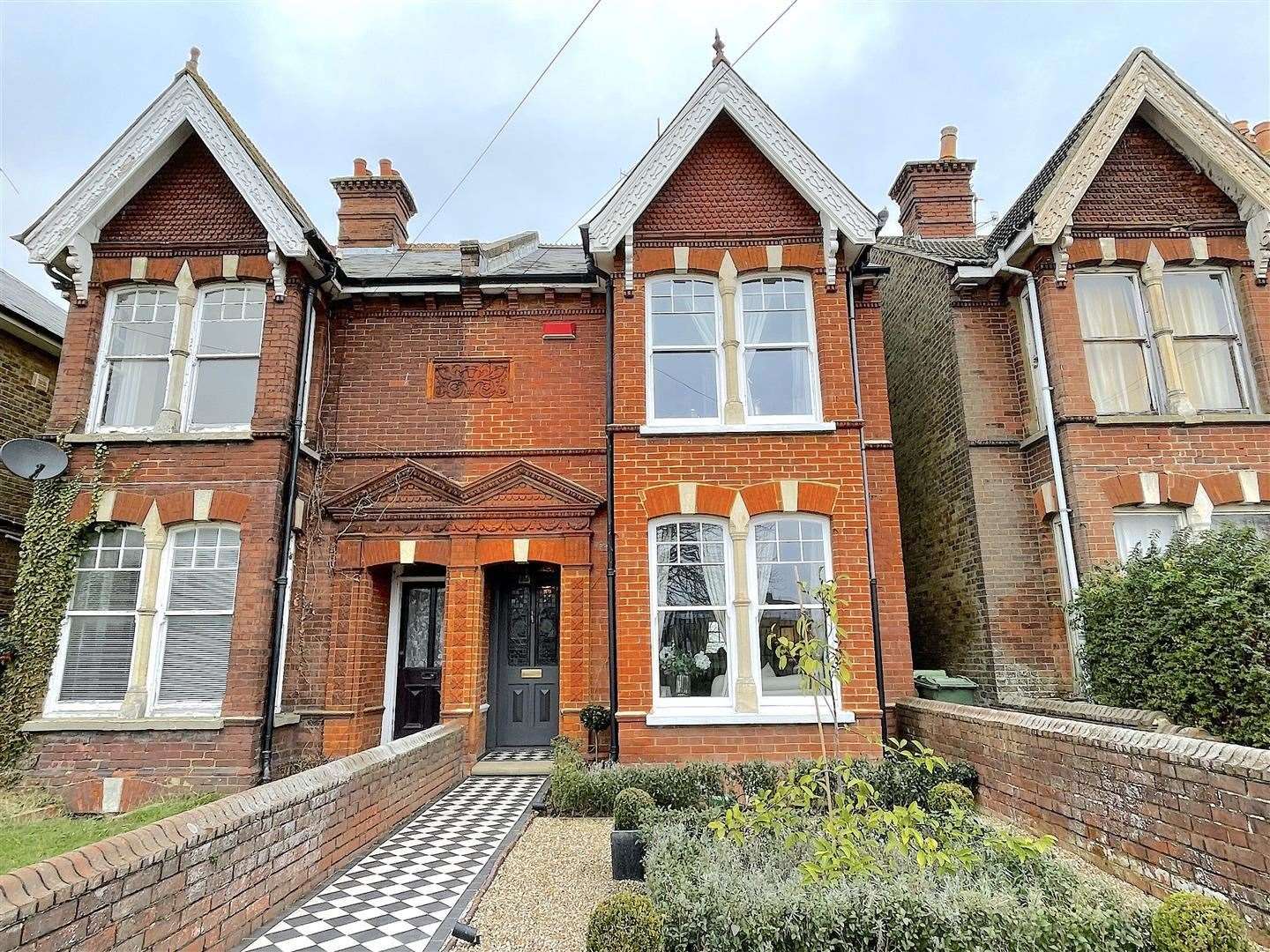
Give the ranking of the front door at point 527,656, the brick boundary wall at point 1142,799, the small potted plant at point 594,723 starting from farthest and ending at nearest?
1. the front door at point 527,656
2. the small potted plant at point 594,723
3. the brick boundary wall at point 1142,799

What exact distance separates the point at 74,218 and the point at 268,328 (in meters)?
2.96

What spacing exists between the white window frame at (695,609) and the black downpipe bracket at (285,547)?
15.9 ft

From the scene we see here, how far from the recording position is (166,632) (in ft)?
30.9

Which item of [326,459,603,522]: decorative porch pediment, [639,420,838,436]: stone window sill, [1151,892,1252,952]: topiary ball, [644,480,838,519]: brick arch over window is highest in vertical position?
[639,420,838,436]: stone window sill

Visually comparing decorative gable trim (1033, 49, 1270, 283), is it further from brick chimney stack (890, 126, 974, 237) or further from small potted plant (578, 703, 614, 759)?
small potted plant (578, 703, 614, 759)

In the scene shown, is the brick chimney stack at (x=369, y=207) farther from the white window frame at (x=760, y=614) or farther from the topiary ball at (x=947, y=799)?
the topiary ball at (x=947, y=799)

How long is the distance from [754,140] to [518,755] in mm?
9421

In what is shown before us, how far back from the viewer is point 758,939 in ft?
12.9

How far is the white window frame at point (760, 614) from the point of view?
28.8ft

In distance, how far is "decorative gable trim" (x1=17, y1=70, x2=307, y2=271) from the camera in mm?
9938

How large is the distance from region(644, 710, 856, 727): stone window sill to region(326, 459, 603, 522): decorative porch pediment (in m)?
3.28

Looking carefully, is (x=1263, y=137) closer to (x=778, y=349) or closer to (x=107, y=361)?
(x=778, y=349)

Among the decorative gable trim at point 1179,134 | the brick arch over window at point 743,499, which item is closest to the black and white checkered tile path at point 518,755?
the brick arch over window at point 743,499

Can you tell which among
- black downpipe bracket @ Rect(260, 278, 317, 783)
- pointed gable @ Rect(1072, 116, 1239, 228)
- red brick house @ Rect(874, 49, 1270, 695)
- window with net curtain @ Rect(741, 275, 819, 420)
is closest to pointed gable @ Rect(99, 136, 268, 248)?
black downpipe bracket @ Rect(260, 278, 317, 783)
